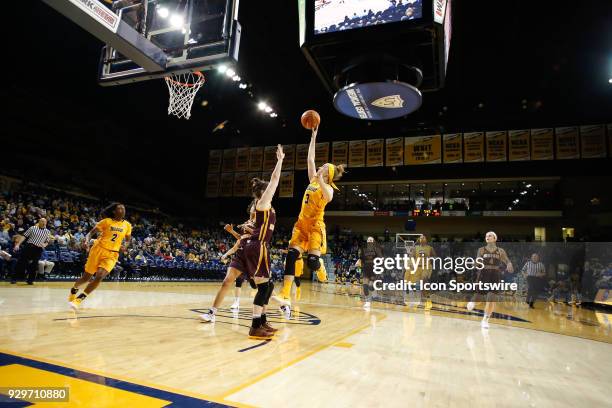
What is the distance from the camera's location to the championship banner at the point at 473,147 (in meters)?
17.2

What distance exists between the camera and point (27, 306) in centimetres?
502

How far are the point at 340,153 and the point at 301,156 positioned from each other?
2506mm

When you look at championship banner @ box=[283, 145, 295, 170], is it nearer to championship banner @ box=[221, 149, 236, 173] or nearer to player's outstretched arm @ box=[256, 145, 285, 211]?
championship banner @ box=[221, 149, 236, 173]

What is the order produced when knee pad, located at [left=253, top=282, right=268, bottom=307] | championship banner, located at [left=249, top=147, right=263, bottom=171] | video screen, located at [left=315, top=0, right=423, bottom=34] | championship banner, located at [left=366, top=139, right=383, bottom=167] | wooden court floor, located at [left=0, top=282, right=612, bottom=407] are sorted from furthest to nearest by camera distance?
championship banner, located at [left=249, top=147, right=263, bottom=171] → championship banner, located at [left=366, top=139, right=383, bottom=167] → video screen, located at [left=315, top=0, right=423, bottom=34] → knee pad, located at [left=253, top=282, right=268, bottom=307] → wooden court floor, located at [left=0, top=282, right=612, bottom=407]

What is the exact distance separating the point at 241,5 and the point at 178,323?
867 cm

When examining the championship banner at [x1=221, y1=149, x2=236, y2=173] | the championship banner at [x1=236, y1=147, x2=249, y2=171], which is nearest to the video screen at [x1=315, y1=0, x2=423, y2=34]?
A: the championship banner at [x1=236, y1=147, x2=249, y2=171]

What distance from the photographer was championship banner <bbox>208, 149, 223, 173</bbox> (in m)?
22.3

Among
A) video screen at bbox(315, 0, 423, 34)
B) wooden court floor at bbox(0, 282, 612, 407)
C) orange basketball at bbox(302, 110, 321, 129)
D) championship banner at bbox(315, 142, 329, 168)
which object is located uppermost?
championship banner at bbox(315, 142, 329, 168)

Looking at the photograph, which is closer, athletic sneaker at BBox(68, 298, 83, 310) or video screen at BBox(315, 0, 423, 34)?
athletic sneaker at BBox(68, 298, 83, 310)

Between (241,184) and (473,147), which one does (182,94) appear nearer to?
(241,184)

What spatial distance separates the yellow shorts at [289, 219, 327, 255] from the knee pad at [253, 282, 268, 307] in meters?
1.12

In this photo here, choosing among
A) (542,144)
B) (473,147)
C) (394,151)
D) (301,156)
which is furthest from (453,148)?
(301,156)

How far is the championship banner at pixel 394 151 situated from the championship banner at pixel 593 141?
771 cm

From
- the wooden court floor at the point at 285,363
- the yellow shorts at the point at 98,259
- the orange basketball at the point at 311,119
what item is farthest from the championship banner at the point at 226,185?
the orange basketball at the point at 311,119
